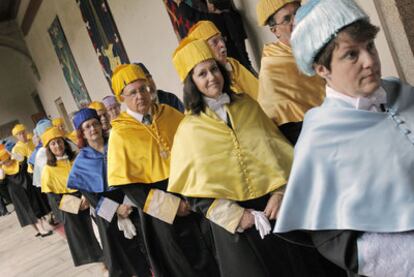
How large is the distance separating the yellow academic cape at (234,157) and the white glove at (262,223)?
10 cm

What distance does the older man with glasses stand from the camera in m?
2.70

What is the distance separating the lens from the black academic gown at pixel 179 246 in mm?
3406

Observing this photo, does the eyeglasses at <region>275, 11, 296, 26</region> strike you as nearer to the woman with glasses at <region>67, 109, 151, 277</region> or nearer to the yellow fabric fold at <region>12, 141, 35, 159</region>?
the woman with glasses at <region>67, 109, 151, 277</region>

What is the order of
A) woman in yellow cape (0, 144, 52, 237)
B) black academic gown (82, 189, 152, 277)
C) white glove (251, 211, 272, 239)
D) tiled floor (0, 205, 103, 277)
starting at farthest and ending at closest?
woman in yellow cape (0, 144, 52, 237)
tiled floor (0, 205, 103, 277)
black academic gown (82, 189, 152, 277)
white glove (251, 211, 272, 239)

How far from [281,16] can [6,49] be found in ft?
70.1

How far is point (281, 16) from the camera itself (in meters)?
2.72

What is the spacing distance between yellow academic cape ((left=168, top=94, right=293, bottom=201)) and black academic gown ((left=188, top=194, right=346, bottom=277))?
110mm

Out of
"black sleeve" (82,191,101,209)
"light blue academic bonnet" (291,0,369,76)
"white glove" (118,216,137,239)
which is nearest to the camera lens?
"light blue academic bonnet" (291,0,369,76)

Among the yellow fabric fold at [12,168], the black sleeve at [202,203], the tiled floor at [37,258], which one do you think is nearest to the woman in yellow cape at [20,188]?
the yellow fabric fold at [12,168]

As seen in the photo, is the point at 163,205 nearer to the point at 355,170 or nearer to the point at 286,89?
the point at 286,89

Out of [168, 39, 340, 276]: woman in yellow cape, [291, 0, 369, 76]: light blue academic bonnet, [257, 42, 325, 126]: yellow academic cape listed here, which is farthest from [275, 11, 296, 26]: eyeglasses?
[291, 0, 369, 76]: light blue academic bonnet

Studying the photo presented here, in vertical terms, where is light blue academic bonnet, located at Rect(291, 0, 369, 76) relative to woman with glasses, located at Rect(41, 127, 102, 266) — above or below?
above

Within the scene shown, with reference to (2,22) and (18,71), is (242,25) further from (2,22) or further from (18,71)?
(18,71)

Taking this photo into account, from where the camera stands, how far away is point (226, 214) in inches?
94.1
